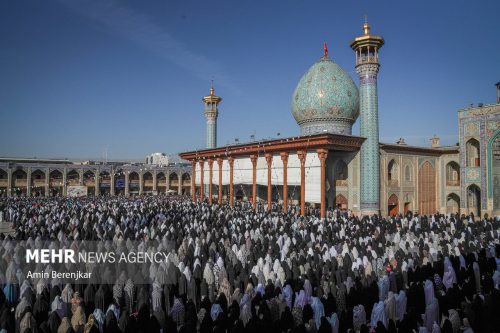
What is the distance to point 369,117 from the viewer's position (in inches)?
838

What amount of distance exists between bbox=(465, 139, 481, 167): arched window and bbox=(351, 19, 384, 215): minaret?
8.02 m

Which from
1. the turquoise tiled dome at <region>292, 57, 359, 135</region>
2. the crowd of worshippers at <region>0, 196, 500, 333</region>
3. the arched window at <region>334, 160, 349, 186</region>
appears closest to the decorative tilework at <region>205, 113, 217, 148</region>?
the turquoise tiled dome at <region>292, 57, 359, 135</region>

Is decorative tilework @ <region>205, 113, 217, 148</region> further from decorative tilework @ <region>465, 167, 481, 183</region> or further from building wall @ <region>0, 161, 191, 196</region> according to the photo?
decorative tilework @ <region>465, 167, 481, 183</region>

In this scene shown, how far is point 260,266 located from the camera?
31.3 ft

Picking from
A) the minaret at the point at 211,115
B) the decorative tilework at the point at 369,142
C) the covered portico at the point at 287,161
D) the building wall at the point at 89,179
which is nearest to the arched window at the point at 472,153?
the decorative tilework at the point at 369,142

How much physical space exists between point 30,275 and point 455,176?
89.0ft

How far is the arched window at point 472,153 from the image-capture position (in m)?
24.6

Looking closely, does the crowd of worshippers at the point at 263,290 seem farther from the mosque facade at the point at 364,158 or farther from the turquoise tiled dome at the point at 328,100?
the turquoise tiled dome at the point at 328,100

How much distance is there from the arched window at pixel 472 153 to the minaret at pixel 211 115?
23203 mm

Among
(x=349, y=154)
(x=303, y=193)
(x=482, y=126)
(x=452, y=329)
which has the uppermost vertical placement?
(x=482, y=126)

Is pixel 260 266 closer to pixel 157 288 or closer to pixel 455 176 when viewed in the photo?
pixel 157 288

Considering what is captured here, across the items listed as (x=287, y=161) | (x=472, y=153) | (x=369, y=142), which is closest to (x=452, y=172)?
(x=472, y=153)

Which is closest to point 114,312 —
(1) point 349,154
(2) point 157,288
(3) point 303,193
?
(2) point 157,288

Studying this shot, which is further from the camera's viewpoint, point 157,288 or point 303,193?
point 303,193
